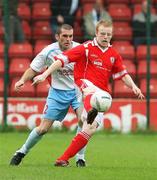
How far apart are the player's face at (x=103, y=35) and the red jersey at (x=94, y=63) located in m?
0.10

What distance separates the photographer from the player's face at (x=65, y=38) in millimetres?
11148

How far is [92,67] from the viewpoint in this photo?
34.7 feet

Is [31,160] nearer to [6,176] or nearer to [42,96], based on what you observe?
[6,176]

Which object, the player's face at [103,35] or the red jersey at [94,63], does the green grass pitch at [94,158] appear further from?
the player's face at [103,35]

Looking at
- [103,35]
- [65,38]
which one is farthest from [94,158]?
[103,35]

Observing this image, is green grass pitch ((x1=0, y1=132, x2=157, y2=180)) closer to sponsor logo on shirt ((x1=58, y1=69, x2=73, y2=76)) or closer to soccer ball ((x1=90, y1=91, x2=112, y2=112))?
soccer ball ((x1=90, y1=91, x2=112, y2=112))

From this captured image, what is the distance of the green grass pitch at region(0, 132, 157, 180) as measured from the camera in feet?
31.6

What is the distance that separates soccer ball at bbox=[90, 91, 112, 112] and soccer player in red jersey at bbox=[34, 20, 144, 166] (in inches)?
10.0

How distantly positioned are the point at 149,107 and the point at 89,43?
23.5 ft

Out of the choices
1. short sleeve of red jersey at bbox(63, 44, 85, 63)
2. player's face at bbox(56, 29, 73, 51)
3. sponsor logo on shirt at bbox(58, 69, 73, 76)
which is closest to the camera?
short sleeve of red jersey at bbox(63, 44, 85, 63)

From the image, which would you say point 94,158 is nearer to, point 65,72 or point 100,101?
point 65,72

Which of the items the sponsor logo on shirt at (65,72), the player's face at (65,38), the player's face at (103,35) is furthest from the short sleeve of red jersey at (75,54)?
the sponsor logo on shirt at (65,72)

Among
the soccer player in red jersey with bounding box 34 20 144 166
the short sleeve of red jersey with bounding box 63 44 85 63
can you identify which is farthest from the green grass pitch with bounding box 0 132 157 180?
the short sleeve of red jersey with bounding box 63 44 85 63

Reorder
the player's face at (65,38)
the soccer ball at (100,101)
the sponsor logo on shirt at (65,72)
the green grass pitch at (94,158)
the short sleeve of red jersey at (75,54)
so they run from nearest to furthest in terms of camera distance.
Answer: the green grass pitch at (94,158) < the soccer ball at (100,101) < the short sleeve of red jersey at (75,54) < the player's face at (65,38) < the sponsor logo on shirt at (65,72)
